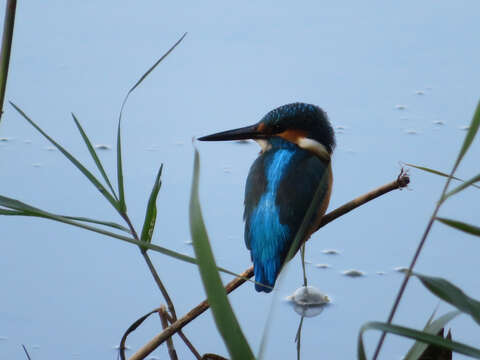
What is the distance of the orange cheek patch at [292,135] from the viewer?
185cm

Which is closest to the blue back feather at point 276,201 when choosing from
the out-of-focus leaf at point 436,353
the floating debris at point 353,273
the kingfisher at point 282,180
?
the kingfisher at point 282,180

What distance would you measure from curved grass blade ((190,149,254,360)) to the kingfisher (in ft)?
1.98

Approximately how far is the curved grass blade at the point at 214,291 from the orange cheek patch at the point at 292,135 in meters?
1.10

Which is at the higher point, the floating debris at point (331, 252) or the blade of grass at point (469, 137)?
the blade of grass at point (469, 137)

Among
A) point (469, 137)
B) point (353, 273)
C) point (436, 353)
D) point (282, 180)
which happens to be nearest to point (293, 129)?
point (282, 180)

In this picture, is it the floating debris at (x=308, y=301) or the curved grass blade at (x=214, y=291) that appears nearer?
the curved grass blade at (x=214, y=291)

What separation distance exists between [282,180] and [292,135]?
225mm

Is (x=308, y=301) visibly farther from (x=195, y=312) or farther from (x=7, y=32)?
(x=7, y=32)

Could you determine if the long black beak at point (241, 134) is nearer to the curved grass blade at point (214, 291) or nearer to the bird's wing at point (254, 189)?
the bird's wing at point (254, 189)

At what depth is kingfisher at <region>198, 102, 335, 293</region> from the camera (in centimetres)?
151

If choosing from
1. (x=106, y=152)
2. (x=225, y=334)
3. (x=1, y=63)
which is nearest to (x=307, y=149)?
(x=106, y=152)

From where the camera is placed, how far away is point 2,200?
963 millimetres

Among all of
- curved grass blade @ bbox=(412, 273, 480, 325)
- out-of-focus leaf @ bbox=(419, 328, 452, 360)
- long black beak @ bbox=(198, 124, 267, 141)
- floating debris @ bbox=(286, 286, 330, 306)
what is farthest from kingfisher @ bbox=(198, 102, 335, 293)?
curved grass blade @ bbox=(412, 273, 480, 325)

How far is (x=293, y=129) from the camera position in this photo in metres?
1.85
